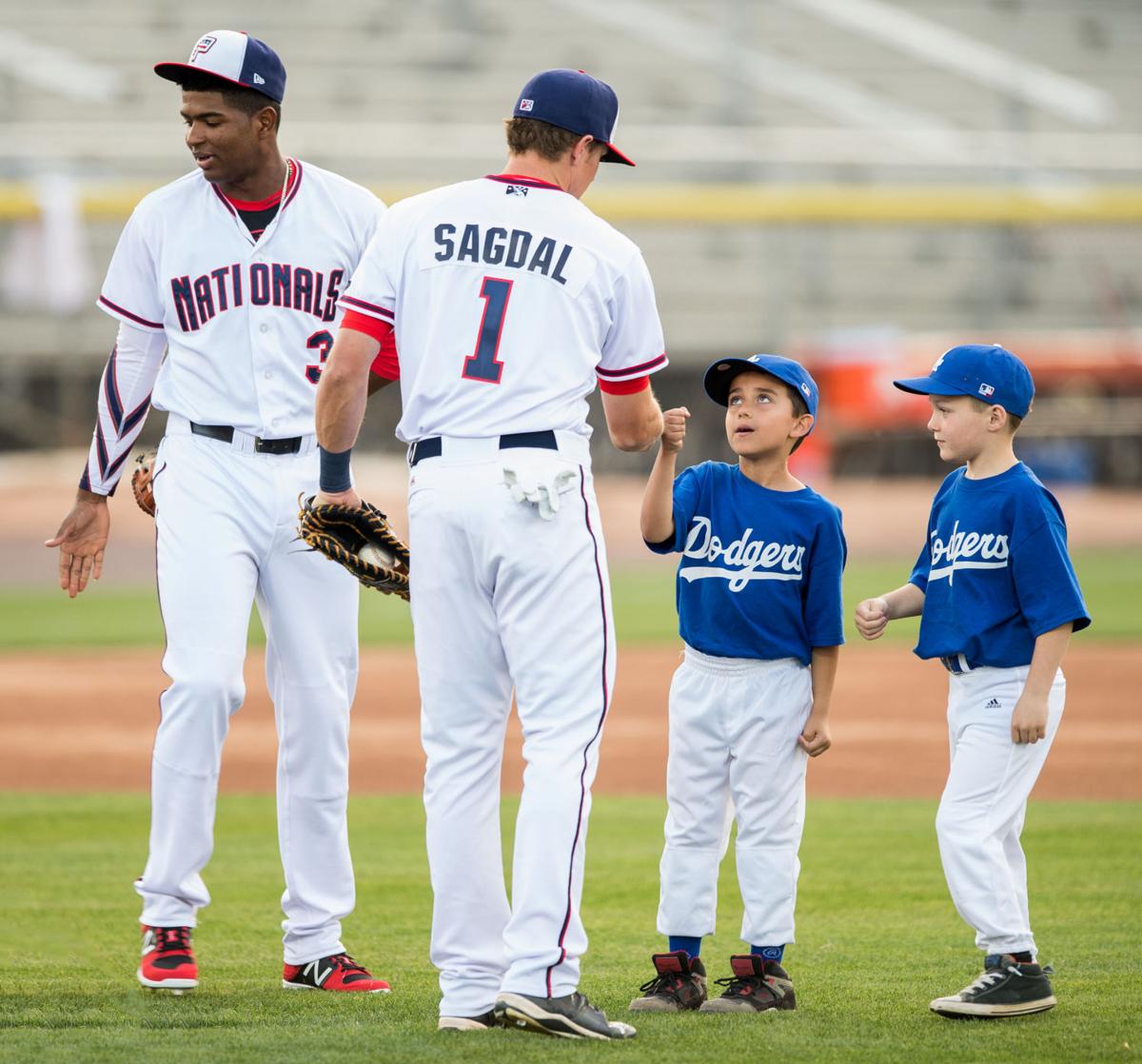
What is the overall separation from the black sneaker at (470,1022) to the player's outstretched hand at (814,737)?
3.13 feet

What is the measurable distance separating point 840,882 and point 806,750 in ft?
6.33

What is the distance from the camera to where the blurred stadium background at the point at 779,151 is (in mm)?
22422

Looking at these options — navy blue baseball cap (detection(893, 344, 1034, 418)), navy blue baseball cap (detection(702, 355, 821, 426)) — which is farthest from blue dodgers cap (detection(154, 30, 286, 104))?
navy blue baseball cap (detection(893, 344, 1034, 418))

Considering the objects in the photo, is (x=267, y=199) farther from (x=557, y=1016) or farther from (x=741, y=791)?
(x=557, y=1016)

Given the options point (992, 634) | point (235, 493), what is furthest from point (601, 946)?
point (235, 493)

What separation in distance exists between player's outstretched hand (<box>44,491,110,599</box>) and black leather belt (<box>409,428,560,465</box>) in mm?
1135

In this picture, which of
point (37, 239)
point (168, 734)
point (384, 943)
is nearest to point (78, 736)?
point (384, 943)

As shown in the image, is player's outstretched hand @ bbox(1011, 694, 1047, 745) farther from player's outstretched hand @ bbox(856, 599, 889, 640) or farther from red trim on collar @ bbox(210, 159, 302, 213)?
red trim on collar @ bbox(210, 159, 302, 213)

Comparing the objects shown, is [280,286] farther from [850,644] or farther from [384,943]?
[850,644]

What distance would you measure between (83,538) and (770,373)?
1825 millimetres

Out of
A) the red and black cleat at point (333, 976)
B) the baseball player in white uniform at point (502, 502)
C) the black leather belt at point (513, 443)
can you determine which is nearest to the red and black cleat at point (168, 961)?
the red and black cleat at point (333, 976)

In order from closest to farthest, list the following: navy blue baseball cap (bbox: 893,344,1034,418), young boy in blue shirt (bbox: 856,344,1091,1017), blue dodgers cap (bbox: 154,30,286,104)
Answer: young boy in blue shirt (bbox: 856,344,1091,1017) → navy blue baseball cap (bbox: 893,344,1034,418) → blue dodgers cap (bbox: 154,30,286,104)

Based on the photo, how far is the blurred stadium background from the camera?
2242 centimetres

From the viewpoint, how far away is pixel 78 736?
9.22m
